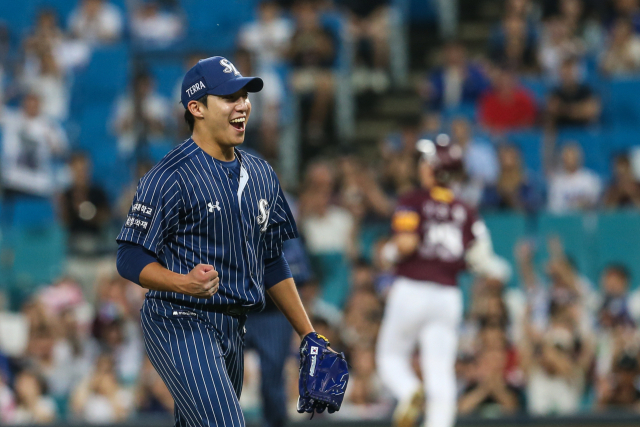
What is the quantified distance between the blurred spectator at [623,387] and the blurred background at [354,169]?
2cm

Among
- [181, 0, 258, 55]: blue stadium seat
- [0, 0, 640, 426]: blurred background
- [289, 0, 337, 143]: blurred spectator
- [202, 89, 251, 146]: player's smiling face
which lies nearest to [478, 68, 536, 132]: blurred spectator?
[0, 0, 640, 426]: blurred background

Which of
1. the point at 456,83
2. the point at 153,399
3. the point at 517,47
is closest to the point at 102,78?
the point at 456,83

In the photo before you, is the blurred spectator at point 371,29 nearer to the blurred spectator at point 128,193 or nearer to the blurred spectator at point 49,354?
the blurred spectator at point 128,193

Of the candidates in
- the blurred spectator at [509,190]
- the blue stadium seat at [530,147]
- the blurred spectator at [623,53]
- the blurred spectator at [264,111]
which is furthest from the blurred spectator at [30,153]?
the blurred spectator at [623,53]

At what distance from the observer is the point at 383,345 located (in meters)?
7.76

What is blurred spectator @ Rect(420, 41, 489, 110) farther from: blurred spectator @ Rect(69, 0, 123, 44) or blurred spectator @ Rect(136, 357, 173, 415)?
blurred spectator @ Rect(136, 357, 173, 415)

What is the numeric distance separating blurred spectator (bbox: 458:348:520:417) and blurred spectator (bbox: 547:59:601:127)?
11.0ft

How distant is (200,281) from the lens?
150 inches

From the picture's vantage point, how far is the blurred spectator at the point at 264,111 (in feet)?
35.8

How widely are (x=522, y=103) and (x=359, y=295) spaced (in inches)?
131

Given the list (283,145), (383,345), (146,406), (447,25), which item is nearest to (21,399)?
(146,406)

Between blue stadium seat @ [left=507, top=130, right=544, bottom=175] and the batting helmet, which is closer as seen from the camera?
the batting helmet

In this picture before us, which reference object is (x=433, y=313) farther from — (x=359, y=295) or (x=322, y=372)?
(x=322, y=372)

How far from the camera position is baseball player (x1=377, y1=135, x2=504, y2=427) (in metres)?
7.42
